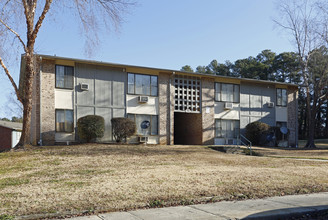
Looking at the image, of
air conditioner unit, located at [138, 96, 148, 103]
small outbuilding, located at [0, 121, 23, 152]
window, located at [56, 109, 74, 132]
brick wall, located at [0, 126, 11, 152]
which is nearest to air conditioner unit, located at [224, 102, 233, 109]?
air conditioner unit, located at [138, 96, 148, 103]

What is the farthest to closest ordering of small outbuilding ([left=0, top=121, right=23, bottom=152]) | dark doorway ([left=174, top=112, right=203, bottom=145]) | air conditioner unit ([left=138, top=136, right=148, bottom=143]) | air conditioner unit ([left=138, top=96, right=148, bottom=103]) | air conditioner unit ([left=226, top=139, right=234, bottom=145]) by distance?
small outbuilding ([left=0, top=121, right=23, bottom=152]), air conditioner unit ([left=226, top=139, right=234, bottom=145]), dark doorway ([left=174, top=112, right=203, bottom=145]), air conditioner unit ([left=138, top=96, right=148, bottom=103]), air conditioner unit ([left=138, top=136, right=148, bottom=143])

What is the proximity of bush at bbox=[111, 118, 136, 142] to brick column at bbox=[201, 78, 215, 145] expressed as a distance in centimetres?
590

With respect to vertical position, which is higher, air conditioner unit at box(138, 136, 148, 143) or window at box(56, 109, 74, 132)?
window at box(56, 109, 74, 132)

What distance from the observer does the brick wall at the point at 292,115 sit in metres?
26.7

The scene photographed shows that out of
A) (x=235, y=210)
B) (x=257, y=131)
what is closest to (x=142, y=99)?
(x=257, y=131)

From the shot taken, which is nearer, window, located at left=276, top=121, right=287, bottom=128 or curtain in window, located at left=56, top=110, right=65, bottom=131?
curtain in window, located at left=56, top=110, right=65, bottom=131

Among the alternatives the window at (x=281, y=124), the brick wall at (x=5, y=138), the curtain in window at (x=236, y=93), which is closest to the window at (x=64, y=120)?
the curtain in window at (x=236, y=93)

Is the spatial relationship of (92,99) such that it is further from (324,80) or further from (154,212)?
(324,80)

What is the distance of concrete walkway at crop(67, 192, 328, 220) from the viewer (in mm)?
5531

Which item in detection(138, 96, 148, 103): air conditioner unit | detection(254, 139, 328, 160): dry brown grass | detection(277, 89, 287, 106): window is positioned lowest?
detection(254, 139, 328, 160): dry brown grass

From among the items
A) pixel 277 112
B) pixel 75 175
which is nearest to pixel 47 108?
pixel 75 175

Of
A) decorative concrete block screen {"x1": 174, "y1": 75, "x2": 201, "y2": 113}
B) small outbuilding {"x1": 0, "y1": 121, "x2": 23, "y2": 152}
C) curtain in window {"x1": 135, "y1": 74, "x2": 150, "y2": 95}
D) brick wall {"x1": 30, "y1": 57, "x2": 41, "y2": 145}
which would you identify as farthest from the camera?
small outbuilding {"x1": 0, "y1": 121, "x2": 23, "y2": 152}

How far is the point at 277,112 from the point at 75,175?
2067 centimetres

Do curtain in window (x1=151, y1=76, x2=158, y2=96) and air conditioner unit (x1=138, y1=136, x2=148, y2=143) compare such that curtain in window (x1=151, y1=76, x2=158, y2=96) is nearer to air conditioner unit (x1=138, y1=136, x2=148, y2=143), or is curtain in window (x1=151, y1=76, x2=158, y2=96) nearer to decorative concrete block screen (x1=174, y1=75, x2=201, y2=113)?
decorative concrete block screen (x1=174, y1=75, x2=201, y2=113)
